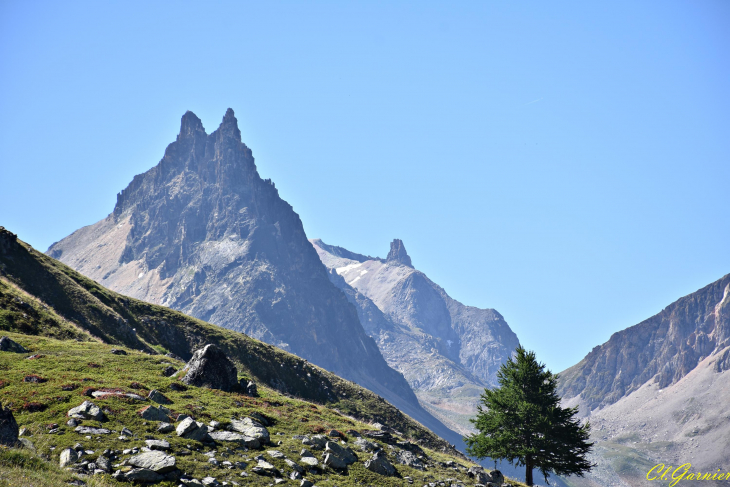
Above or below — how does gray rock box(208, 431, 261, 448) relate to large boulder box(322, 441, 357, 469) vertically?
above

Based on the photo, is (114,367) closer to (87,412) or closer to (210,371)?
(210,371)

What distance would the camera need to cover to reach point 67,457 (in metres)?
23.2

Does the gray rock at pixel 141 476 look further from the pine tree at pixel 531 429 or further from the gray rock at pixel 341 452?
the pine tree at pixel 531 429

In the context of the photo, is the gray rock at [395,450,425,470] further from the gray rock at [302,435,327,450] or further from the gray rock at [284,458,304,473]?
the gray rock at [284,458,304,473]

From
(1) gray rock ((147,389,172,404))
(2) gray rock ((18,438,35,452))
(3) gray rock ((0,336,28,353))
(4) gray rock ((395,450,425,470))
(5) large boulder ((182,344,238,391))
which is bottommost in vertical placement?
(4) gray rock ((395,450,425,470))

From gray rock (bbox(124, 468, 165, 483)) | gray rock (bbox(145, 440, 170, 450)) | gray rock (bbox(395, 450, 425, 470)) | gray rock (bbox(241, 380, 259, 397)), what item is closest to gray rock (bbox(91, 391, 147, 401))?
gray rock (bbox(145, 440, 170, 450))

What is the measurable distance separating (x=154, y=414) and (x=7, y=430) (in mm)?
7863

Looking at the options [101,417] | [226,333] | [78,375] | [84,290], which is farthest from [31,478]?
[226,333]

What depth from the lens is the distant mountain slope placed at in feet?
236

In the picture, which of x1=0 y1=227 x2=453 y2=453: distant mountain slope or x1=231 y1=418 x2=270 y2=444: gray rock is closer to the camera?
x1=231 y1=418 x2=270 y2=444: gray rock

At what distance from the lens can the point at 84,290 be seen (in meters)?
81.1

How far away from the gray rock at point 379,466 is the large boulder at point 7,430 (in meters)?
18.3

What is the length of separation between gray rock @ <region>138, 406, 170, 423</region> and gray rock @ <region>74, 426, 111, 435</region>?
287 cm

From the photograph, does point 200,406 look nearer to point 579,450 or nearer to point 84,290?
point 579,450
